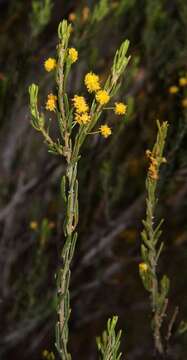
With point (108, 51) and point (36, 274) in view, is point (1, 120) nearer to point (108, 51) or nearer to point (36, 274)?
point (36, 274)

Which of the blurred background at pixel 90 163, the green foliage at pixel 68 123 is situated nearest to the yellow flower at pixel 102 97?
the green foliage at pixel 68 123

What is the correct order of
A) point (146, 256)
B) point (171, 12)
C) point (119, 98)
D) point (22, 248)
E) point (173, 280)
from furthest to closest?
point (173, 280) < point (171, 12) < point (22, 248) < point (119, 98) < point (146, 256)

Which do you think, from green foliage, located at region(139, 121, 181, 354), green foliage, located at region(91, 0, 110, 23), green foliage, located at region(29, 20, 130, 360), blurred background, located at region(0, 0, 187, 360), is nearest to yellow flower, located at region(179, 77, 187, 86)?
blurred background, located at region(0, 0, 187, 360)

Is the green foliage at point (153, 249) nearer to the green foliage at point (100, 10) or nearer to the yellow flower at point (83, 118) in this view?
the yellow flower at point (83, 118)

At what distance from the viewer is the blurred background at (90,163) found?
215cm

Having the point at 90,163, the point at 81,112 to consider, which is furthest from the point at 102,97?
the point at 90,163

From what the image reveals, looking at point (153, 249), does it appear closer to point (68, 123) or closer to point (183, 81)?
point (68, 123)

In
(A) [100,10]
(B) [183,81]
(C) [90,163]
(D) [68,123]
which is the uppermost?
(A) [100,10]

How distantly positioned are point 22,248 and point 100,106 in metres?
1.81

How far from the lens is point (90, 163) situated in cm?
223

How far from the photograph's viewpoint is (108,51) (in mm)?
3100

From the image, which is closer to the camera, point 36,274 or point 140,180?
point 36,274

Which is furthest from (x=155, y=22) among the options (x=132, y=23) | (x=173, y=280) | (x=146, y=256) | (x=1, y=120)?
(x=173, y=280)

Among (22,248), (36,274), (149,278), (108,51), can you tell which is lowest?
(149,278)
